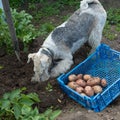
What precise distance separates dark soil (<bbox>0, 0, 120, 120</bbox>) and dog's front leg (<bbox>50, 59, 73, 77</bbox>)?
0.11 metres

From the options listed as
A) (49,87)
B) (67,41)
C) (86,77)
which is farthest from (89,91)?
(67,41)

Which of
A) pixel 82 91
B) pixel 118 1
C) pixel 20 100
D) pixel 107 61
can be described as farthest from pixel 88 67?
pixel 118 1

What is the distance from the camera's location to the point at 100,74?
5.07 meters

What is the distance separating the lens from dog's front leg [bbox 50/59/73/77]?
4.94 metres

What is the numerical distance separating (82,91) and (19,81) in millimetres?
926

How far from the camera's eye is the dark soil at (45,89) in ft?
14.3

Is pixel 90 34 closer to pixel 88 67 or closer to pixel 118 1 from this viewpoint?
pixel 88 67

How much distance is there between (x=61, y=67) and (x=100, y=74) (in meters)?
0.59

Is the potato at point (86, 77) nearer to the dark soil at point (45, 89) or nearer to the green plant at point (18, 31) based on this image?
the dark soil at point (45, 89)

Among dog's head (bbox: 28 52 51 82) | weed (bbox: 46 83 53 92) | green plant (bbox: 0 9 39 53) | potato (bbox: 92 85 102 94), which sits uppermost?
green plant (bbox: 0 9 39 53)

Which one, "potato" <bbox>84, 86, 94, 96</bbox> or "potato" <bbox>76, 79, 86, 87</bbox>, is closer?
"potato" <bbox>84, 86, 94, 96</bbox>

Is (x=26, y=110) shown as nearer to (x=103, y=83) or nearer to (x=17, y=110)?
(x=17, y=110)

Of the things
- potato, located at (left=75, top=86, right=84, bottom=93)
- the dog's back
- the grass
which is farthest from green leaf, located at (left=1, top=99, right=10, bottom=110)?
the grass

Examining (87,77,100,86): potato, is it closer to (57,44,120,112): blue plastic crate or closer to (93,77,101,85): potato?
(93,77,101,85): potato
